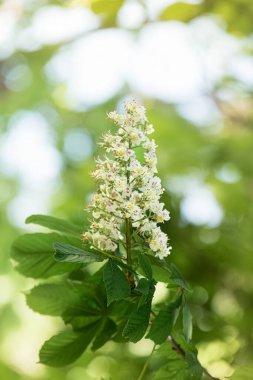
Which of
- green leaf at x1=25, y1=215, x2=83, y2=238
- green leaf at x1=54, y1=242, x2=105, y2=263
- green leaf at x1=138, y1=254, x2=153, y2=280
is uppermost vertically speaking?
green leaf at x1=25, y1=215, x2=83, y2=238

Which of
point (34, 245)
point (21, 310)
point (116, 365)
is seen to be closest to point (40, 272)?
point (34, 245)

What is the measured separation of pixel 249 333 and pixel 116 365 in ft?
1.24

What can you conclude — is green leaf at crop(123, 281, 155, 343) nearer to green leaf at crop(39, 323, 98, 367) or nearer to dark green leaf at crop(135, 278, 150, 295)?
dark green leaf at crop(135, 278, 150, 295)

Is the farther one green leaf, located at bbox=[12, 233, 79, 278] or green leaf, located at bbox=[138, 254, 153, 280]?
green leaf, located at bbox=[12, 233, 79, 278]

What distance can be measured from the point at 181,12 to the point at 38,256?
1251mm

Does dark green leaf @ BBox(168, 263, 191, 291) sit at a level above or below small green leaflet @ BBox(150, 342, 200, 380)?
above

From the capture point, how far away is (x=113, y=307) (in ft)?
2.78

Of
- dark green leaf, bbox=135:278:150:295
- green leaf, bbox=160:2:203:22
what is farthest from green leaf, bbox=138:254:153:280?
green leaf, bbox=160:2:203:22

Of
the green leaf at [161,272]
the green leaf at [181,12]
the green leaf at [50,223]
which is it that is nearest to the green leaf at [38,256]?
the green leaf at [50,223]

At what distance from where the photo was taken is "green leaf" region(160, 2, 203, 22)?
1845 mm

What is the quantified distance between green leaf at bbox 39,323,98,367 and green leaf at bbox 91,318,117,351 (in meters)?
0.01

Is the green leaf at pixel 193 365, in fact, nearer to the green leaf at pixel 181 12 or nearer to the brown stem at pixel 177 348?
the brown stem at pixel 177 348

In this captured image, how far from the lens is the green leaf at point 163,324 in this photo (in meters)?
0.73

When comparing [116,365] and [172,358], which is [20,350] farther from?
[172,358]
